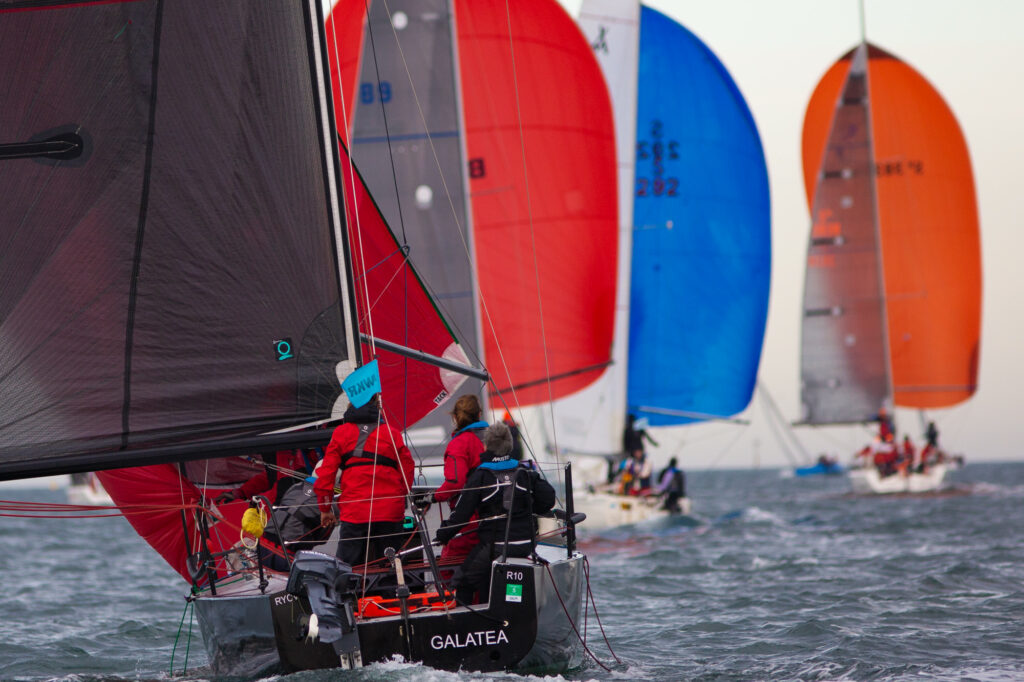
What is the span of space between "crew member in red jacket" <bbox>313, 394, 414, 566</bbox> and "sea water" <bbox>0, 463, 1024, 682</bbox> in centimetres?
86

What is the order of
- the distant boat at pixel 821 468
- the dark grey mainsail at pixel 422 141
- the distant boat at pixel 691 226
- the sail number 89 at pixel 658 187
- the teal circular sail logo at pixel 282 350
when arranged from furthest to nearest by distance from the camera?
1. the distant boat at pixel 821 468
2. the sail number 89 at pixel 658 187
3. the distant boat at pixel 691 226
4. the dark grey mainsail at pixel 422 141
5. the teal circular sail logo at pixel 282 350

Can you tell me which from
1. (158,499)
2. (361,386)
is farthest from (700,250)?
(361,386)

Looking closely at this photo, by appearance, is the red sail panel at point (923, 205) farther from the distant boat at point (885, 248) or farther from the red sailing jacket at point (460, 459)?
the red sailing jacket at point (460, 459)

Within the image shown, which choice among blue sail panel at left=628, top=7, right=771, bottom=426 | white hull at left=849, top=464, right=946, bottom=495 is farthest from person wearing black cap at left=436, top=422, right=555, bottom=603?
white hull at left=849, top=464, right=946, bottom=495

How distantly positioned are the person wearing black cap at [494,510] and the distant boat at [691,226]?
17.8 metres

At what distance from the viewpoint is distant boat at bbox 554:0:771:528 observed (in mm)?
24938

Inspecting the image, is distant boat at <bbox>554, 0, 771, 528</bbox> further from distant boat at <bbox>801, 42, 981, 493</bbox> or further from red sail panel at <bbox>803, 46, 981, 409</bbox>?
red sail panel at <bbox>803, 46, 981, 409</bbox>

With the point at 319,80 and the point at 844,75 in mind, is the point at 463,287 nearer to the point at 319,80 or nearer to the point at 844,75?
the point at 319,80

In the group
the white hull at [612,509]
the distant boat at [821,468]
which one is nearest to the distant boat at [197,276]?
the white hull at [612,509]

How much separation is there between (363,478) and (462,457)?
2.06ft

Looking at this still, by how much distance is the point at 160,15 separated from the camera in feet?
23.7

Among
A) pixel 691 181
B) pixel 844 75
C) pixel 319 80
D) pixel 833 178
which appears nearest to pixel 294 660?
pixel 319 80

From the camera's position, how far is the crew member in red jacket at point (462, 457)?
24.1ft

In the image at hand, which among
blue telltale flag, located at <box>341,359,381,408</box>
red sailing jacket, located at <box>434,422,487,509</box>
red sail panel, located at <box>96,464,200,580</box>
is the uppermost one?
blue telltale flag, located at <box>341,359,381,408</box>
